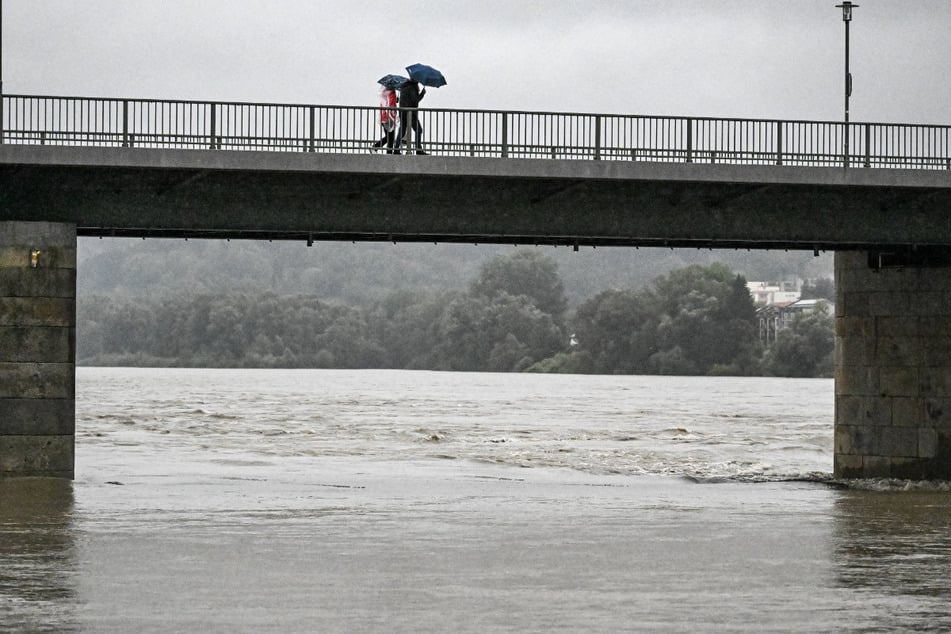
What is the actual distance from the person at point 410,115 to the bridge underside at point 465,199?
78cm

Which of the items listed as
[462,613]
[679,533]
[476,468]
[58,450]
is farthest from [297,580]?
[476,468]

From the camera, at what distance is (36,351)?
34438 mm

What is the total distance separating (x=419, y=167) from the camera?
34.9 metres

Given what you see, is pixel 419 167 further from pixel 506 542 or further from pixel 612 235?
pixel 506 542

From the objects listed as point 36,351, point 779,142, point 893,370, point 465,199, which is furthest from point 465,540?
point 893,370

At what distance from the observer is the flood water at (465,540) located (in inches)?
679

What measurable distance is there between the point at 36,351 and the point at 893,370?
1825cm

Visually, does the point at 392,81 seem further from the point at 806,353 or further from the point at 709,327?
the point at 709,327

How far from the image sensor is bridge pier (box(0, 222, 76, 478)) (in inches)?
1345

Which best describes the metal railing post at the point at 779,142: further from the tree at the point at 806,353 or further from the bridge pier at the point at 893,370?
the tree at the point at 806,353

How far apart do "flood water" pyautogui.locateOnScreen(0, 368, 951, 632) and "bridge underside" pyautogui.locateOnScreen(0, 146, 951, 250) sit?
519 centimetres

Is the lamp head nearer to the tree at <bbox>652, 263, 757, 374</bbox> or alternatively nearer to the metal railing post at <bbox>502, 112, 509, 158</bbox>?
the metal railing post at <bbox>502, 112, 509, 158</bbox>

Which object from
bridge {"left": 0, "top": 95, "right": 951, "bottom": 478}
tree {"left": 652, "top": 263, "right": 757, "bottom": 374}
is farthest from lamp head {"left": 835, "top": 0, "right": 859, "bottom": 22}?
tree {"left": 652, "top": 263, "right": 757, "bottom": 374}

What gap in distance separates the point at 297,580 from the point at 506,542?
526cm
